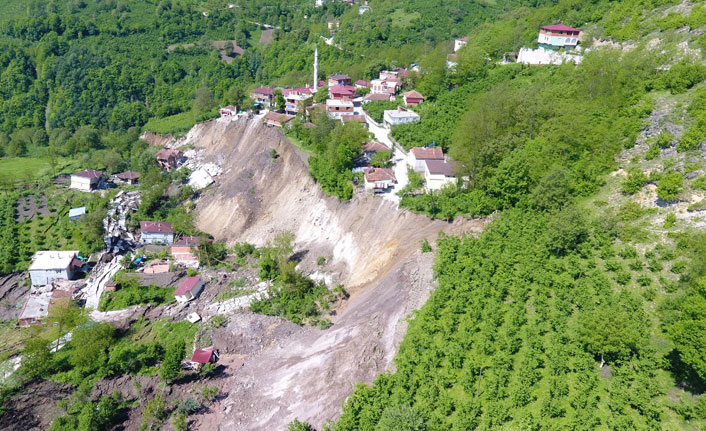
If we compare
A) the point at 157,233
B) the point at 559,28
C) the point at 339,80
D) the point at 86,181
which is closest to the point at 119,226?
the point at 157,233

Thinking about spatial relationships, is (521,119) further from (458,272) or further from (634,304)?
(634,304)

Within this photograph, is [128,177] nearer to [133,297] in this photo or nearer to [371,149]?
[133,297]

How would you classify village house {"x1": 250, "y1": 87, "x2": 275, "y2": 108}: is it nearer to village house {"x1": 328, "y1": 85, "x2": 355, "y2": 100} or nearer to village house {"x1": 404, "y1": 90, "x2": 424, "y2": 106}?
village house {"x1": 328, "y1": 85, "x2": 355, "y2": 100}

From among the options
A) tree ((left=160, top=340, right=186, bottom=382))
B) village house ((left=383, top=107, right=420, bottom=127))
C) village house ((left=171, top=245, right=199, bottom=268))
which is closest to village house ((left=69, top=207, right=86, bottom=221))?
village house ((left=171, top=245, right=199, bottom=268))

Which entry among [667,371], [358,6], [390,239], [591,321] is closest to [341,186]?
[390,239]

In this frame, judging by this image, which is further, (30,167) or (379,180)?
(30,167)

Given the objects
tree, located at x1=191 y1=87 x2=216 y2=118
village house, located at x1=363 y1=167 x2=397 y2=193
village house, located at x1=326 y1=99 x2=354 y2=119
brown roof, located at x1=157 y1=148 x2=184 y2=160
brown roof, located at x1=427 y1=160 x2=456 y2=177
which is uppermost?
brown roof, located at x1=427 y1=160 x2=456 y2=177

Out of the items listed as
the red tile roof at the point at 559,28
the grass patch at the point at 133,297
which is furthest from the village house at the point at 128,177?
the red tile roof at the point at 559,28
